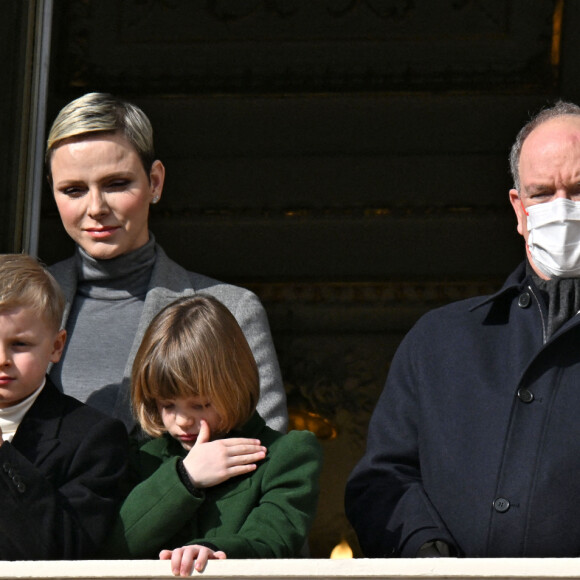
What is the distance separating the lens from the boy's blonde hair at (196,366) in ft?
9.91

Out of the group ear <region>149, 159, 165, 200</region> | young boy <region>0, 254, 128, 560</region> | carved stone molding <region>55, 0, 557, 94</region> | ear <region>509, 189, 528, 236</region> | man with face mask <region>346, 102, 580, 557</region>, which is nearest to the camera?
young boy <region>0, 254, 128, 560</region>

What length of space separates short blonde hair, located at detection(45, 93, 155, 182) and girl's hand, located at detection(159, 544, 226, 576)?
1.05 meters

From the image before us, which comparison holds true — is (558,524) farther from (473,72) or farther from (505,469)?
(473,72)

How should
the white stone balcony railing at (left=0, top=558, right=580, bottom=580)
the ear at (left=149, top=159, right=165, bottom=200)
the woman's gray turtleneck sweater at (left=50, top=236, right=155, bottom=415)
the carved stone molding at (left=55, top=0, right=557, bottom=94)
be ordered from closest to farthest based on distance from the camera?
the white stone balcony railing at (left=0, top=558, right=580, bottom=580) < the woman's gray turtleneck sweater at (left=50, top=236, right=155, bottom=415) < the ear at (left=149, top=159, right=165, bottom=200) < the carved stone molding at (left=55, top=0, right=557, bottom=94)

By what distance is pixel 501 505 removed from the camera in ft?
9.71

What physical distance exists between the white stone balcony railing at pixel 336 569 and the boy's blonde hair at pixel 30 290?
52cm

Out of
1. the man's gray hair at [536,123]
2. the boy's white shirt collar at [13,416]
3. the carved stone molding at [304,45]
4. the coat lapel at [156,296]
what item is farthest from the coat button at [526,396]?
the carved stone molding at [304,45]

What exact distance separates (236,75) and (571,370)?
2471 mm

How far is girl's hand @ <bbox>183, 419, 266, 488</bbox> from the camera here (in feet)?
9.80

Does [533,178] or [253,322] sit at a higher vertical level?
[533,178]

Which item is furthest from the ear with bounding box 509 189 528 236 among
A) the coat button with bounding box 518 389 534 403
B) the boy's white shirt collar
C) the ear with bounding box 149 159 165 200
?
the boy's white shirt collar

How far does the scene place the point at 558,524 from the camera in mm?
2928

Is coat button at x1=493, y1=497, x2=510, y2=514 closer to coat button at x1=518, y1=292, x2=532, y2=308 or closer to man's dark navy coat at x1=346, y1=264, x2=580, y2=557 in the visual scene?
man's dark navy coat at x1=346, y1=264, x2=580, y2=557

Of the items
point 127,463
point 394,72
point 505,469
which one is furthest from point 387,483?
point 394,72
